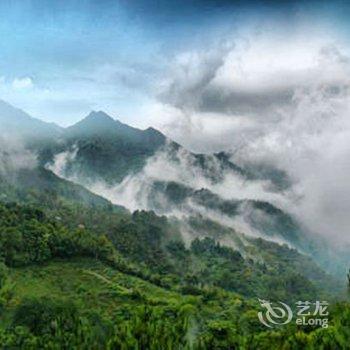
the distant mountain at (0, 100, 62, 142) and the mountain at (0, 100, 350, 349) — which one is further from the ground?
the distant mountain at (0, 100, 62, 142)

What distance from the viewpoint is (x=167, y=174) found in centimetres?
14588

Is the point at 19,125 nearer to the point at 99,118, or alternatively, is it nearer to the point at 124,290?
the point at 99,118

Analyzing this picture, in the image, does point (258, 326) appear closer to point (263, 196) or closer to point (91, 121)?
point (91, 121)

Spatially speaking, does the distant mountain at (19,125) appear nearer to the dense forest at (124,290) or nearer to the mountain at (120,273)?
the mountain at (120,273)

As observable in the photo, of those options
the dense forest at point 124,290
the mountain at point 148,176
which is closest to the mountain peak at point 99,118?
the mountain at point 148,176

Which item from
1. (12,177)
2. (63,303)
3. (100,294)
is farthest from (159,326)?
(12,177)

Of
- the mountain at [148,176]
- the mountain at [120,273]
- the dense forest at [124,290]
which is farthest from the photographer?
the mountain at [148,176]

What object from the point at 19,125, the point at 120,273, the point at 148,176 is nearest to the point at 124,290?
the point at 120,273

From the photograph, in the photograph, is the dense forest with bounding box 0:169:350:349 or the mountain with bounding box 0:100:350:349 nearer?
the dense forest with bounding box 0:169:350:349

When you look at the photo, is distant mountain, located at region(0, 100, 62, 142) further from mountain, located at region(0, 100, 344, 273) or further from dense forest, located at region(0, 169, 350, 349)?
dense forest, located at region(0, 169, 350, 349)

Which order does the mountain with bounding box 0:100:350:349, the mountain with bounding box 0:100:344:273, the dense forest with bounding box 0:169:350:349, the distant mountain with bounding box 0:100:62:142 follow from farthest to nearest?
the mountain with bounding box 0:100:344:273 < the distant mountain with bounding box 0:100:62:142 < the mountain with bounding box 0:100:350:349 < the dense forest with bounding box 0:169:350:349

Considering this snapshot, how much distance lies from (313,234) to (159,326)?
523 ft

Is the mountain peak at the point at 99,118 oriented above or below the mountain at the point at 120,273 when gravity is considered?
above

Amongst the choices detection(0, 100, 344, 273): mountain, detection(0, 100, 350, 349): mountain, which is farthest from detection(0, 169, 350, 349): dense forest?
detection(0, 100, 344, 273): mountain
